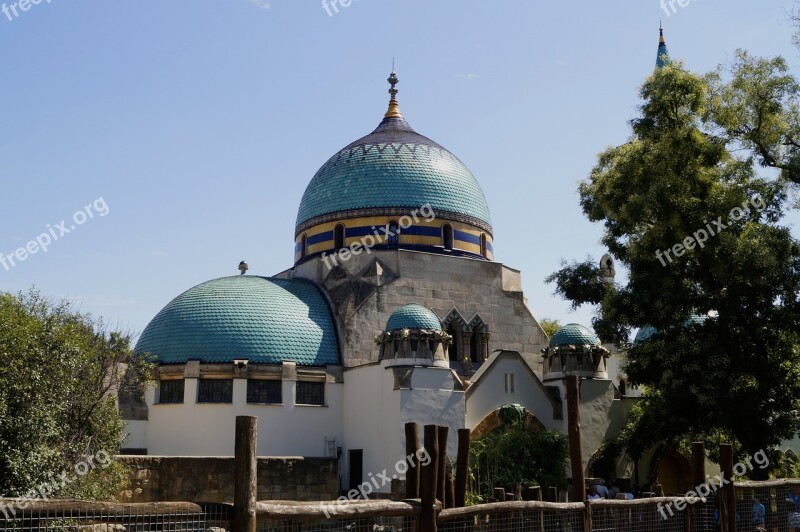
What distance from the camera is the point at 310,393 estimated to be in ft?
81.7

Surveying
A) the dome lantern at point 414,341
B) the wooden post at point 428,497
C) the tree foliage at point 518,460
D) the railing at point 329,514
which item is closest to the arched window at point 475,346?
the dome lantern at point 414,341

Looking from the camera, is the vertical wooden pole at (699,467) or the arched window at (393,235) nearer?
the vertical wooden pole at (699,467)

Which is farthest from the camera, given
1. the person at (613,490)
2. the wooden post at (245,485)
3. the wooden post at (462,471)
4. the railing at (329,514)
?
the person at (613,490)

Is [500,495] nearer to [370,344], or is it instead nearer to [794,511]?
[794,511]

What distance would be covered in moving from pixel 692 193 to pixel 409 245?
11943 mm

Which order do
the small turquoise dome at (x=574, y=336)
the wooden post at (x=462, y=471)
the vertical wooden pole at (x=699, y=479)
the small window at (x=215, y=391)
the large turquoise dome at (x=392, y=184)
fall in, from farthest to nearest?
the large turquoise dome at (x=392, y=184)
the small turquoise dome at (x=574, y=336)
the small window at (x=215, y=391)
the vertical wooden pole at (x=699, y=479)
the wooden post at (x=462, y=471)

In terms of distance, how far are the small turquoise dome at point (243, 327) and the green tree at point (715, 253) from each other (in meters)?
10.2

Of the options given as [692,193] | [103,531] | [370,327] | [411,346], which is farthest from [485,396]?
[103,531]

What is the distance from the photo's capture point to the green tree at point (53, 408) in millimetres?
12492

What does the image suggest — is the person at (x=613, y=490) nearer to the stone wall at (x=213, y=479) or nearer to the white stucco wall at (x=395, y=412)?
the white stucco wall at (x=395, y=412)

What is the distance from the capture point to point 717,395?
57.3 feet

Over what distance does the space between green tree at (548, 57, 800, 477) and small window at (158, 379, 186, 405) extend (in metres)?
12.8

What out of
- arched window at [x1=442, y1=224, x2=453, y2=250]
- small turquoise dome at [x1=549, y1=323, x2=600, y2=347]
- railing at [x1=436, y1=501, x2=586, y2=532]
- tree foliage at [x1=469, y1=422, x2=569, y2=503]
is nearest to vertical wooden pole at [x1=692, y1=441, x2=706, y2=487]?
railing at [x1=436, y1=501, x2=586, y2=532]

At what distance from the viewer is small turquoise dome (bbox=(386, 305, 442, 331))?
76.3 feet
